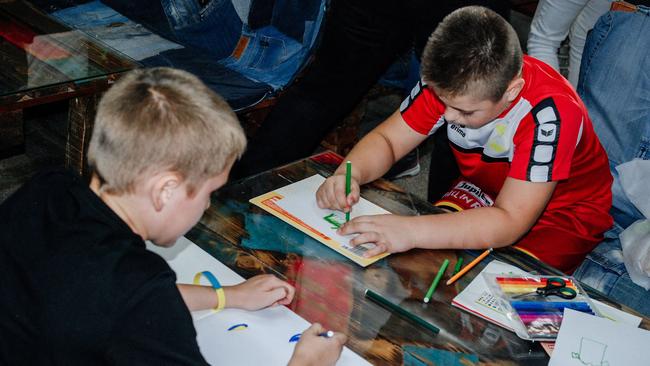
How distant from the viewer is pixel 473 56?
1438mm

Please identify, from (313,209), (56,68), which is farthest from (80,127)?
(313,209)

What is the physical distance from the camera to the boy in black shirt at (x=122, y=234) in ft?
3.04

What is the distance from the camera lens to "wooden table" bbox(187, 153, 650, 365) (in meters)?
1.16

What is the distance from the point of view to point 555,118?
1.53 m

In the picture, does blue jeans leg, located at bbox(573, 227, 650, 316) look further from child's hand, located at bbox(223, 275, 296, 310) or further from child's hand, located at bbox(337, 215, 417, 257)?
child's hand, located at bbox(223, 275, 296, 310)

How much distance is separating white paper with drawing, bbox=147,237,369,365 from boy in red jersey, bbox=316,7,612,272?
0.79 ft

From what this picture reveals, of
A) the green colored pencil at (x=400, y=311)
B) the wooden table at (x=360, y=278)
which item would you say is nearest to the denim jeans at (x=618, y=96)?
the wooden table at (x=360, y=278)

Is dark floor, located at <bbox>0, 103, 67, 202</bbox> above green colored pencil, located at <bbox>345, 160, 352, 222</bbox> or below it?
below

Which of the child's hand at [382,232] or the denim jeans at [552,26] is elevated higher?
the denim jeans at [552,26]

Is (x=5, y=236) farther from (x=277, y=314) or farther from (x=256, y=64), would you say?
(x=256, y=64)

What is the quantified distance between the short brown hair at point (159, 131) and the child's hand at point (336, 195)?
0.42 metres

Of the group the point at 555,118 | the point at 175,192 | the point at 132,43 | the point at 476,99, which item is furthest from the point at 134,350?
the point at 132,43

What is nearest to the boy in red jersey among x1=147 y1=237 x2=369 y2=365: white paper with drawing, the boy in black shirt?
x1=147 y1=237 x2=369 y2=365: white paper with drawing

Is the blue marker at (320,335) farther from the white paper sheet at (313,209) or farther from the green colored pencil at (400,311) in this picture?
the white paper sheet at (313,209)
